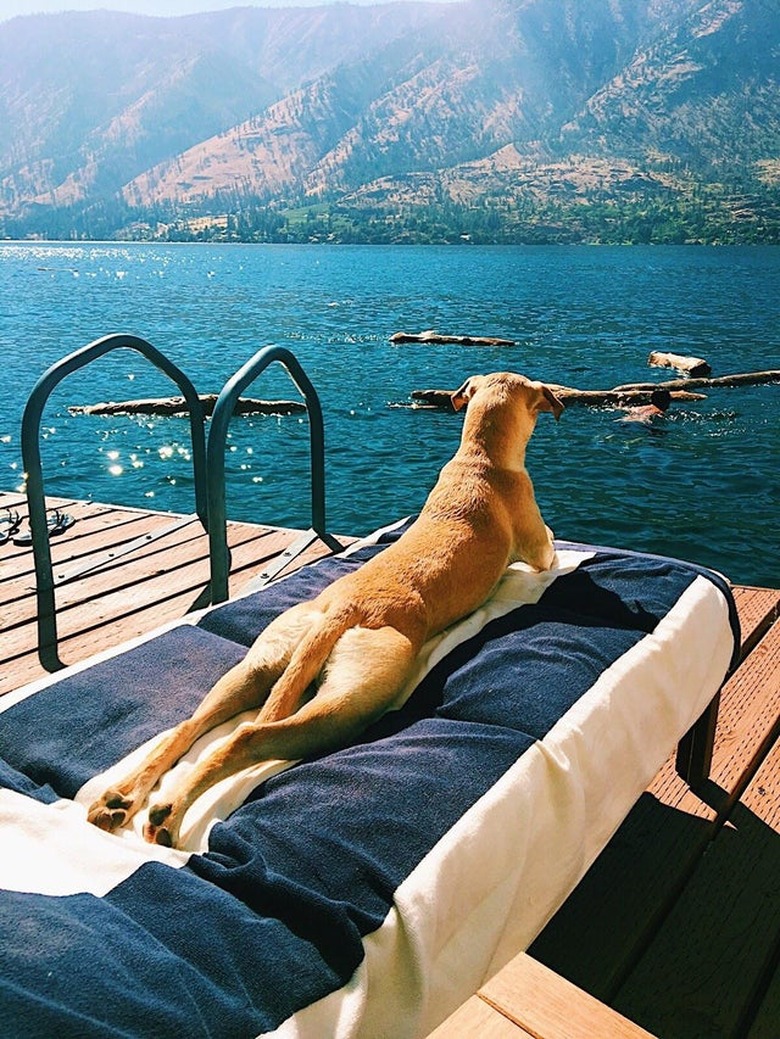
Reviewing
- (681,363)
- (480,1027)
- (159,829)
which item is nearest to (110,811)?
(159,829)

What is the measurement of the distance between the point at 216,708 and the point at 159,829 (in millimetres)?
621

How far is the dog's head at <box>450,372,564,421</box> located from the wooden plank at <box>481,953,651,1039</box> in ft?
11.4

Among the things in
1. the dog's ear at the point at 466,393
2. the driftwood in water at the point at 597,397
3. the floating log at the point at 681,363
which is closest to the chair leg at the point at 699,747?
the dog's ear at the point at 466,393

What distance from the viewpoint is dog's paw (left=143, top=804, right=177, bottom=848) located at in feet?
8.45

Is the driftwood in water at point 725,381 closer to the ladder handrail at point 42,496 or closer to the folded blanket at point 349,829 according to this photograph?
the ladder handrail at point 42,496

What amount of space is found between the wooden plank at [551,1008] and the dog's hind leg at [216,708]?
1.40 meters

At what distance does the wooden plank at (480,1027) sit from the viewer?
5.56 feet

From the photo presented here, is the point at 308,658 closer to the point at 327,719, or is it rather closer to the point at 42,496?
the point at 327,719

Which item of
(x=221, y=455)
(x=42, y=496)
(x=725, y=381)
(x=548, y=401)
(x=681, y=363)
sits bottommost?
(x=725, y=381)

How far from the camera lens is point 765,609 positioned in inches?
213

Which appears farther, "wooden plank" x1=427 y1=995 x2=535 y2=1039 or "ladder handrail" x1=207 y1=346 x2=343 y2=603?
"ladder handrail" x1=207 y1=346 x2=343 y2=603

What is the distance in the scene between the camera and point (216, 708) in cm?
315

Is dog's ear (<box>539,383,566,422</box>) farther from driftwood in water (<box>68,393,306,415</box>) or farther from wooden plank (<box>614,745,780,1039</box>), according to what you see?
driftwood in water (<box>68,393,306,415</box>)

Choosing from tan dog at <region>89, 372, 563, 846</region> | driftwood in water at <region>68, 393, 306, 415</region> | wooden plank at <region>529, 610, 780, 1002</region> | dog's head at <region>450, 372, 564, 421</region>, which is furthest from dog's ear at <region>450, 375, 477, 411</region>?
driftwood in water at <region>68, 393, 306, 415</region>
